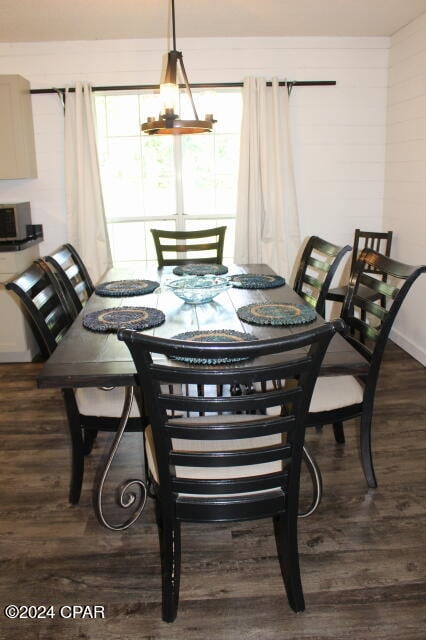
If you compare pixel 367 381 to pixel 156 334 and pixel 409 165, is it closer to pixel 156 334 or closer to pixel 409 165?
pixel 156 334

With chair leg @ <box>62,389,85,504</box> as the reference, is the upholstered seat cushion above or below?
above

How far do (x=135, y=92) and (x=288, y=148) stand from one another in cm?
130

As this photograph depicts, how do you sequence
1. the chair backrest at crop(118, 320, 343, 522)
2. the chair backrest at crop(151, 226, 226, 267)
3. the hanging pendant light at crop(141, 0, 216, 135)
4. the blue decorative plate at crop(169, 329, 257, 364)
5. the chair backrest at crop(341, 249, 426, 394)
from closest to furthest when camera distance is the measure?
the chair backrest at crop(118, 320, 343, 522)
the blue decorative plate at crop(169, 329, 257, 364)
the chair backrest at crop(341, 249, 426, 394)
the hanging pendant light at crop(141, 0, 216, 135)
the chair backrest at crop(151, 226, 226, 267)

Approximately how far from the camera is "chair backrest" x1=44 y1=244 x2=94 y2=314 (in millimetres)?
2619

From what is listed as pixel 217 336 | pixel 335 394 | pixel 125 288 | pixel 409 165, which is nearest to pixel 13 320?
pixel 125 288

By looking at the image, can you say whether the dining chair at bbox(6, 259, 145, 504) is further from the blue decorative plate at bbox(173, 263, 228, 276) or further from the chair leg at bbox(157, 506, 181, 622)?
the blue decorative plate at bbox(173, 263, 228, 276)

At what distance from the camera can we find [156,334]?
1.99 m

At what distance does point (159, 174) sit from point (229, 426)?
3.39 m

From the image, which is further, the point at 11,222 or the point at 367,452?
the point at 11,222

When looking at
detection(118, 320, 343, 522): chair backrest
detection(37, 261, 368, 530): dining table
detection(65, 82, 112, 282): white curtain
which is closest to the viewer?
detection(118, 320, 343, 522): chair backrest

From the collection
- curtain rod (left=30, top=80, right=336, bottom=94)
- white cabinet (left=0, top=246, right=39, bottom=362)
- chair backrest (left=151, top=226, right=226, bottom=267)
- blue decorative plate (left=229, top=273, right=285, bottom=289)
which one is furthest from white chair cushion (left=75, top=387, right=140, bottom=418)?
curtain rod (left=30, top=80, right=336, bottom=94)

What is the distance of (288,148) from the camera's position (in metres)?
4.17

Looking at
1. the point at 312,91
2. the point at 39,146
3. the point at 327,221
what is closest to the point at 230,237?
the point at 327,221

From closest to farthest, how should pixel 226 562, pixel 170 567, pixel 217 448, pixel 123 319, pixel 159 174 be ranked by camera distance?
pixel 170 567
pixel 217 448
pixel 226 562
pixel 123 319
pixel 159 174
